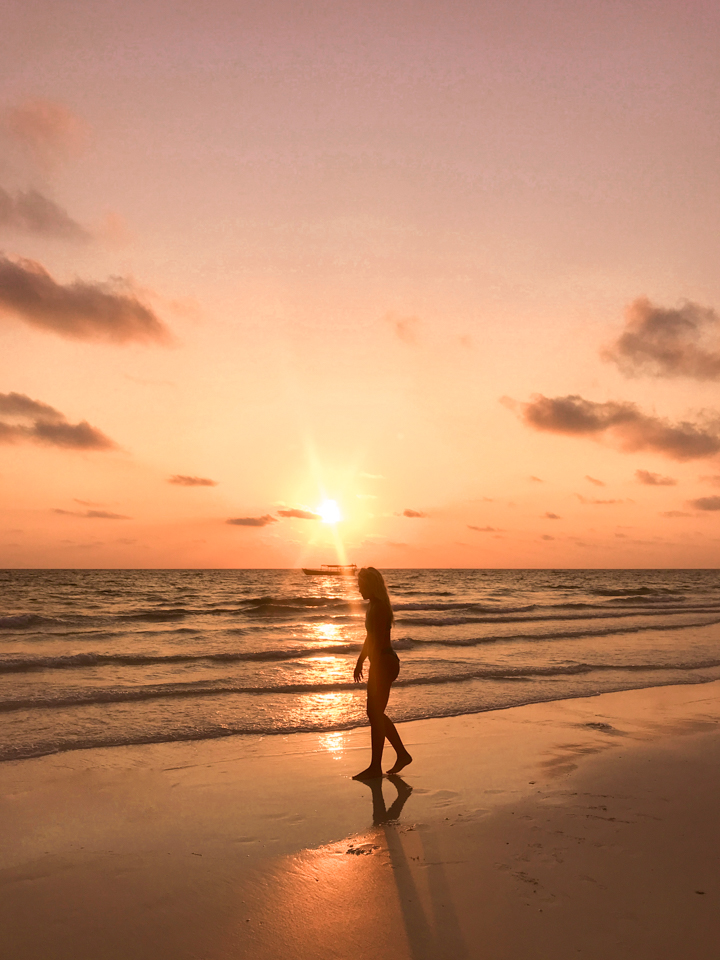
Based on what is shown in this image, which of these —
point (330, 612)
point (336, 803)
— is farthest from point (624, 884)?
point (330, 612)

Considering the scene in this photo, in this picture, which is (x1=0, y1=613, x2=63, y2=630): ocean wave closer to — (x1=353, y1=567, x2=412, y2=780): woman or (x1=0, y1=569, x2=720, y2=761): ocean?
(x1=0, y1=569, x2=720, y2=761): ocean

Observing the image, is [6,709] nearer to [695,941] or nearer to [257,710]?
[257,710]

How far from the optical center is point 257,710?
37.1 ft

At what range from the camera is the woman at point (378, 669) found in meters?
7.50

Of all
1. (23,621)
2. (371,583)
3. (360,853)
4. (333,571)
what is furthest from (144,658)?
(333,571)

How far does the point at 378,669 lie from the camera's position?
7.61 meters

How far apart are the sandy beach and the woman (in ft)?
1.13

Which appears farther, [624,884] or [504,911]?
[624,884]

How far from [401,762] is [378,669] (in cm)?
Result: 117

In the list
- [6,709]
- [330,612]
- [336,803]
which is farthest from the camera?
[330,612]

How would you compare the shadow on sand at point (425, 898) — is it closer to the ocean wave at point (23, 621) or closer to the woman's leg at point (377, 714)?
the woman's leg at point (377, 714)

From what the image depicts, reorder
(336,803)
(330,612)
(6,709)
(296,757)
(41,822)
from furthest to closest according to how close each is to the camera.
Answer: (330,612), (6,709), (296,757), (336,803), (41,822)

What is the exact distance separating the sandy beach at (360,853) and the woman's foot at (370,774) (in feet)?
0.75

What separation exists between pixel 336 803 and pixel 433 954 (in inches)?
114
